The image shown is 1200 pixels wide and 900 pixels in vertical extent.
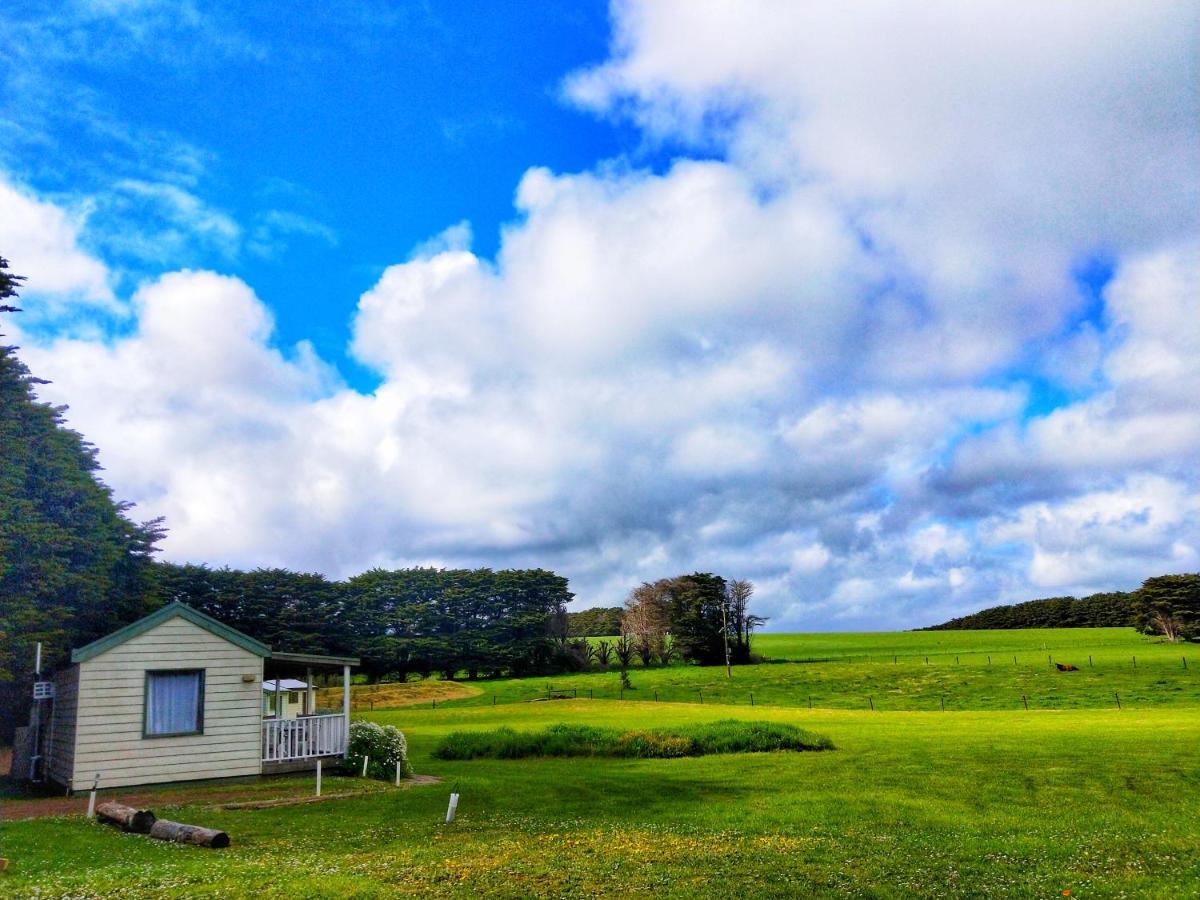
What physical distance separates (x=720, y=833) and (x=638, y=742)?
16437 millimetres

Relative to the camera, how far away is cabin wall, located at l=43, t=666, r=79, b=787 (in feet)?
66.8

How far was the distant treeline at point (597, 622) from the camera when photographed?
13838 cm

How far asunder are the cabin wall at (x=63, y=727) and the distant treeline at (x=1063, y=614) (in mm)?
150076

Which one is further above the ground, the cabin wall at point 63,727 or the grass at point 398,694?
the cabin wall at point 63,727

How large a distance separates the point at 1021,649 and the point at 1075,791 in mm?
89963

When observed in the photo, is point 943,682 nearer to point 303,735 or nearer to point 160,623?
point 303,735

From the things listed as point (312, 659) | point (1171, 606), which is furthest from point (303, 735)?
point (1171, 606)

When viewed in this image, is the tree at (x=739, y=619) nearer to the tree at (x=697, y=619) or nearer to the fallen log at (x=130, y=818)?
the tree at (x=697, y=619)

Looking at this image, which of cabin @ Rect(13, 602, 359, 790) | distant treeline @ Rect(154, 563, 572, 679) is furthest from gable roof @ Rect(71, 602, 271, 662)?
distant treeline @ Rect(154, 563, 572, 679)

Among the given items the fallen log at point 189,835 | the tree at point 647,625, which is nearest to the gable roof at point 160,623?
the fallen log at point 189,835

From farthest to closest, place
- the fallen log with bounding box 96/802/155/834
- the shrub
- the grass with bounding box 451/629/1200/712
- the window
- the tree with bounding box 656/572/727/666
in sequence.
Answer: the tree with bounding box 656/572/727/666 < the grass with bounding box 451/629/1200/712 < the shrub < the window < the fallen log with bounding box 96/802/155/834

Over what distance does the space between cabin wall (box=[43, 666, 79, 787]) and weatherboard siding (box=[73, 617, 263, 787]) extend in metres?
0.44

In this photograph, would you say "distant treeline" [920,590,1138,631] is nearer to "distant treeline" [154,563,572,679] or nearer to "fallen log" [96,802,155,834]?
"distant treeline" [154,563,572,679]

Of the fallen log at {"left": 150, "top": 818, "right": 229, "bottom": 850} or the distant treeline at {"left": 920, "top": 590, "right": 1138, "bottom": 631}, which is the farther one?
the distant treeline at {"left": 920, "top": 590, "right": 1138, "bottom": 631}
